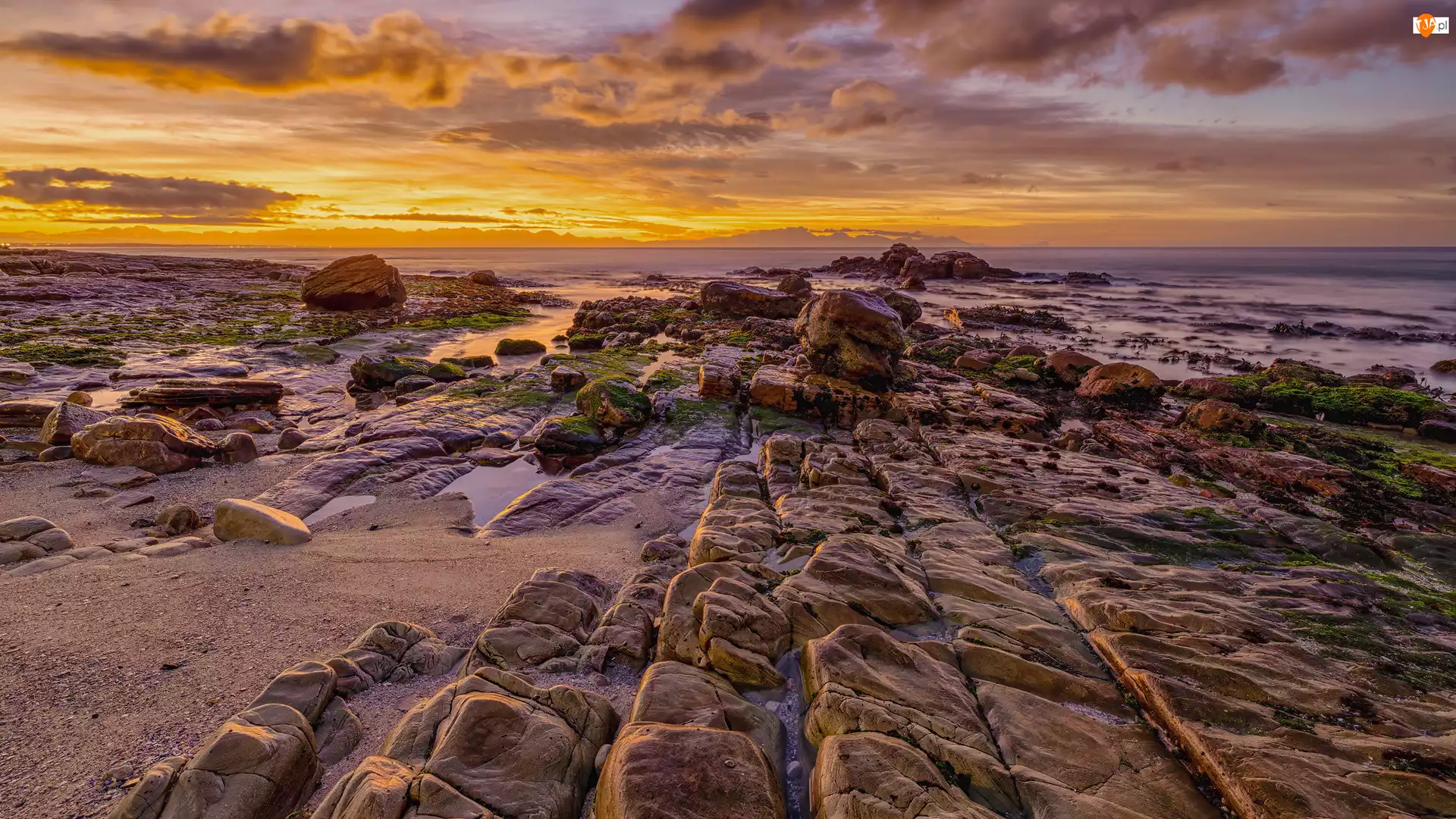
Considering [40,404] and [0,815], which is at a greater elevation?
[40,404]

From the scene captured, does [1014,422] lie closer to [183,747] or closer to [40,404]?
[183,747]

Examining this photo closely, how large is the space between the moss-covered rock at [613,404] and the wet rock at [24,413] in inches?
431

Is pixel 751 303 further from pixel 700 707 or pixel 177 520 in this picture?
pixel 700 707

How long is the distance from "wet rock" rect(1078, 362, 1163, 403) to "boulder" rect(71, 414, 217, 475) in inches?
876

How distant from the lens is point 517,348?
25234 mm

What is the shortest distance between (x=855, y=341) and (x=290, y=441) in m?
14.5

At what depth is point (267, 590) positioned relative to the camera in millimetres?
6809

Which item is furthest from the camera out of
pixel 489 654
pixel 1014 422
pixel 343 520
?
pixel 1014 422

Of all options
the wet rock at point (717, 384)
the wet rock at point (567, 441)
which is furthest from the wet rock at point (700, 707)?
the wet rock at point (717, 384)

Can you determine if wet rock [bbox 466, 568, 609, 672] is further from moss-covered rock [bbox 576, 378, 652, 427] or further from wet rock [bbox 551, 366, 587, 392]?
wet rock [bbox 551, 366, 587, 392]

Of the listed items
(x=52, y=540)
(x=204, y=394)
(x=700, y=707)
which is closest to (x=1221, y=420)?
(x=700, y=707)

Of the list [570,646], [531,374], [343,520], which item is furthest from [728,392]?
[570,646]

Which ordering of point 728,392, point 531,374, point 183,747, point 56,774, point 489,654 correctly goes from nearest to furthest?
point 56,774 < point 183,747 < point 489,654 < point 728,392 < point 531,374

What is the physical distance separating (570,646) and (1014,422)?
12044mm
